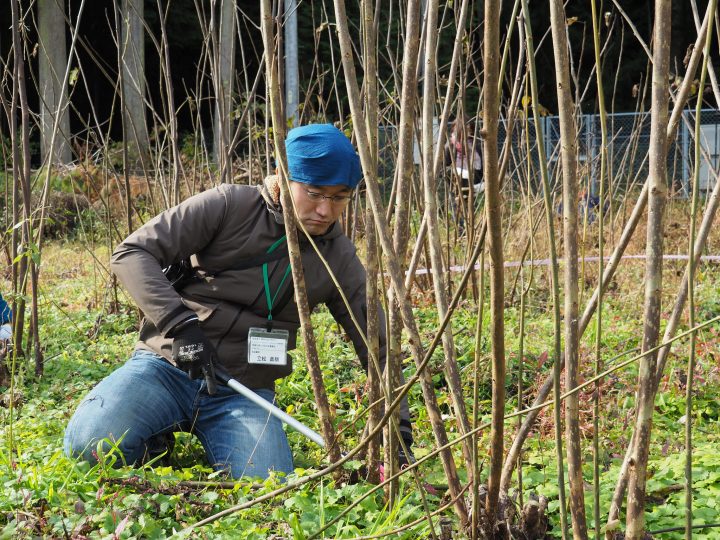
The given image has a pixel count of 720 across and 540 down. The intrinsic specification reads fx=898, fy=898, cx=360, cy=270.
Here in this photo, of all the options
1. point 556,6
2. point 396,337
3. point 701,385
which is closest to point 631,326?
point 701,385

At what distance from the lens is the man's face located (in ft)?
8.95

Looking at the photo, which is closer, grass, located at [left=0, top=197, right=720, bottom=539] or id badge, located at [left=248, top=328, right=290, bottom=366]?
grass, located at [left=0, top=197, right=720, bottom=539]

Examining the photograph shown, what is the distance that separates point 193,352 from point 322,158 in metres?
0.69

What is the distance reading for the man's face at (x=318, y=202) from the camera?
273 centimetres

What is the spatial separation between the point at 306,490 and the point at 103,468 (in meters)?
0.53

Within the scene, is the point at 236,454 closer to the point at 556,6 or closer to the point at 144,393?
the point at 144,393

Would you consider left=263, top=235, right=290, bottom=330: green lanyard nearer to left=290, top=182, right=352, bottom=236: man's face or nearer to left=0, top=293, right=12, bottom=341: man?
left=290, top=182, right=352, bottom=236: man's face

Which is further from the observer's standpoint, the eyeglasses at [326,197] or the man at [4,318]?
the man at [4,318]

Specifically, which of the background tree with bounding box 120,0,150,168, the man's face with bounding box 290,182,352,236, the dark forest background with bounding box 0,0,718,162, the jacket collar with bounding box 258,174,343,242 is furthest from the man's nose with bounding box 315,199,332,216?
the dark forest background with bounding box 0,0,718,162

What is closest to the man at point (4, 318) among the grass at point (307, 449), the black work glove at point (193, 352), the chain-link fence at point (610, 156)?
the grass at point (307, 449)

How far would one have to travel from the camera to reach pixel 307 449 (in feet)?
9.92

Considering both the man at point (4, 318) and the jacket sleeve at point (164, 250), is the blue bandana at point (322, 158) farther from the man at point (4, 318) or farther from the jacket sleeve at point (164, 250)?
the man at point (4, 318)

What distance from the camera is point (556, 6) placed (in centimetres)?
136

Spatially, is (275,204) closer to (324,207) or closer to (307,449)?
(324,207)
